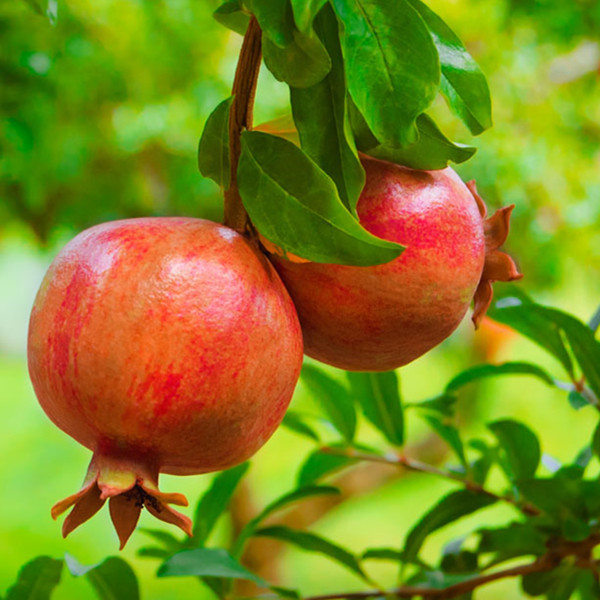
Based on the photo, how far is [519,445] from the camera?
2.33ft

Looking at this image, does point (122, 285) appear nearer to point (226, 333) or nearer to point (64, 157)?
point (226, 333)

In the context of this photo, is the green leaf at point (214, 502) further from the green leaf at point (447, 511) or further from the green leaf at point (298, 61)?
the green leaf at point (298, 61)

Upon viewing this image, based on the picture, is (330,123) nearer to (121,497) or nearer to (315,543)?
(121,497)

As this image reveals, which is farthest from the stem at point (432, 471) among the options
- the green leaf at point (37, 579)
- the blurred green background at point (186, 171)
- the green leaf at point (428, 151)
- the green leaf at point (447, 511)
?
the blurred green background at point (186, 171)

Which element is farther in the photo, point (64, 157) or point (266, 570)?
point (266, 570)

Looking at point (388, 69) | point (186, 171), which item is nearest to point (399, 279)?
point (388, 69)

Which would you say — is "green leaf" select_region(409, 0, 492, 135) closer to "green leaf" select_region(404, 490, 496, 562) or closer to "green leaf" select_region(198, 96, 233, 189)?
"green leaf" select_region(198, 96, 233, 189)

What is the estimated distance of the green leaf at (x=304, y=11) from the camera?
0.33 m

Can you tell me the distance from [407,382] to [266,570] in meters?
1.36

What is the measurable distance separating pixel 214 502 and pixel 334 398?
0.15m

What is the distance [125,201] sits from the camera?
2406mm

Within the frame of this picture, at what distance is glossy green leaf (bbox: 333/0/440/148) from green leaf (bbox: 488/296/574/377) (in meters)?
0.33

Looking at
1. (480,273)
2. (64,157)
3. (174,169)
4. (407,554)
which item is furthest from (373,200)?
(174,169)

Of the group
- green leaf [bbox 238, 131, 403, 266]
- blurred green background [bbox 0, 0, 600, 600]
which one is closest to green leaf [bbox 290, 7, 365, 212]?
green leaf [bbox 238, 131, 403, 266]
